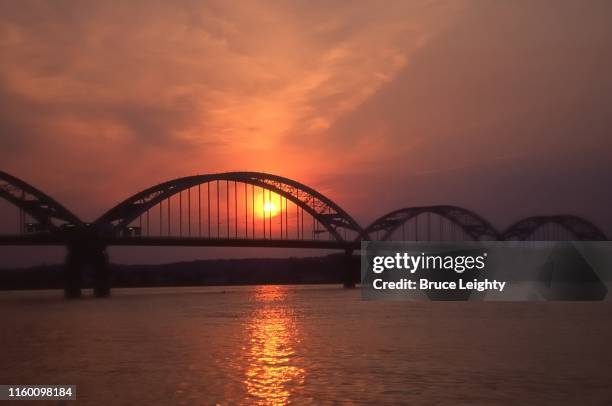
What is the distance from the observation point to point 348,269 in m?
111

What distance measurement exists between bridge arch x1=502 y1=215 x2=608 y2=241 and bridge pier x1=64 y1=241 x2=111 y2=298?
95350mm

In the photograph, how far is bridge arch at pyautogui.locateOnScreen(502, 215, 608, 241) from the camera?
513ft

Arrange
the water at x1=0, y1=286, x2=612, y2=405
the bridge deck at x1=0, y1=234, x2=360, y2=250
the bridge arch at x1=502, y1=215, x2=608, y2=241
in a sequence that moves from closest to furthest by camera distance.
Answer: the water at x1=0, y1=286, x2=612, y2=405 < the bridge deck at x1=0, y1=234, x2=360, y2=250 < the bridge arch at x1=502, y1=215, x2=608, y2=241

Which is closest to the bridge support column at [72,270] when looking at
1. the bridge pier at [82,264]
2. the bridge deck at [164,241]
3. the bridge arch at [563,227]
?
the bridge pier at [82,264]

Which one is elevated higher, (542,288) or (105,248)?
(105,248)

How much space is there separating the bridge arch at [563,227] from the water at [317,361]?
117728mm

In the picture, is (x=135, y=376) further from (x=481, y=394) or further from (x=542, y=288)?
(x=542, y=288)

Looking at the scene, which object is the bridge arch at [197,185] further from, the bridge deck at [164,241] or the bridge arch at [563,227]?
the bridge arch at [563,227]

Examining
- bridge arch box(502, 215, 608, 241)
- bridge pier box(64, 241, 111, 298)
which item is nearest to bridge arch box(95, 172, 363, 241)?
bridge pier box(64, 241, 111, 298)

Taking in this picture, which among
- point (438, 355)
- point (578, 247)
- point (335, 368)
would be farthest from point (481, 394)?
point (578, 247)

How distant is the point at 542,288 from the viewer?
91062 mm

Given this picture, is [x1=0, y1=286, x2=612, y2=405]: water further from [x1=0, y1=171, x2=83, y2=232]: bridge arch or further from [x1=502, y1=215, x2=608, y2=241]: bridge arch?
[x1=502, y1=215, x2=608, y2=241]: bridge arch

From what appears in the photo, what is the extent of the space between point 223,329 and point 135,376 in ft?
55.9

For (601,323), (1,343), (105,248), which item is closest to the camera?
(1,343)
